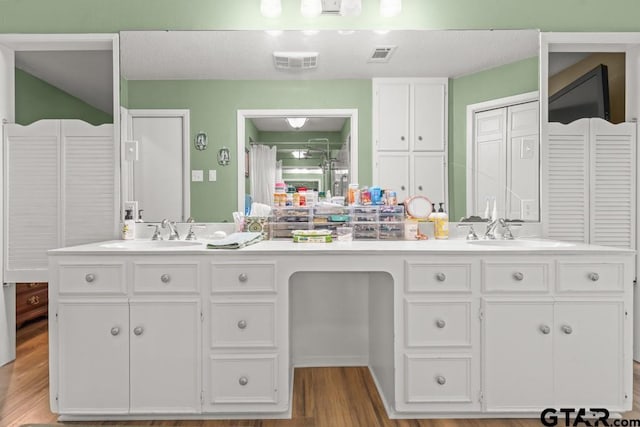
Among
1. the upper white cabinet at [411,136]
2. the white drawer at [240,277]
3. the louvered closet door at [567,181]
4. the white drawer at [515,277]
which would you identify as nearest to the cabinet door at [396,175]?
the upper white cabinet at [411,136]

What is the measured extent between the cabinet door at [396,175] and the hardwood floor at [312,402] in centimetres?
108

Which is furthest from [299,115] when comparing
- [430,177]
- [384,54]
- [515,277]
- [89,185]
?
[515,277]

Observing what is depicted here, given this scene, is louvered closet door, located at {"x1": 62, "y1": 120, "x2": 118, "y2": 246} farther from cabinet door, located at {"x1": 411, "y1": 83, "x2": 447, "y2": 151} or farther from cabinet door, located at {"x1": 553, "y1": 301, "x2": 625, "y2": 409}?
cabinet door, located at {"x1": 553, "y1": 301, "x2": 625, "y2": 409}

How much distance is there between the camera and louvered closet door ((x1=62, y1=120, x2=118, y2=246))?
Answer: 2.49 meters

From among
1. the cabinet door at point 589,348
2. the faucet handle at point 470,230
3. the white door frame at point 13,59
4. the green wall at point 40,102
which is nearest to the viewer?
the cabinet door at point 589,348

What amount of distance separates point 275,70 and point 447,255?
1447mm

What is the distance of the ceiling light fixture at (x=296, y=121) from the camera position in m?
2.42

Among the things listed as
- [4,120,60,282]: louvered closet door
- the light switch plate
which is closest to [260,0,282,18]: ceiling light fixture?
the light switch plate

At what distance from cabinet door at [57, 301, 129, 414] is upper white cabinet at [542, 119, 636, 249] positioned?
2396 millimetres

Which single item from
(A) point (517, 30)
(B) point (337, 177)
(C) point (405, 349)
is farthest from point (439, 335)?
(A) point (517, 30)

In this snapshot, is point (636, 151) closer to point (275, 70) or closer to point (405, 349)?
point (405, 349)

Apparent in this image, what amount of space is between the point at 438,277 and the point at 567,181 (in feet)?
4.14

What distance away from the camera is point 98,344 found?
1.83 metres

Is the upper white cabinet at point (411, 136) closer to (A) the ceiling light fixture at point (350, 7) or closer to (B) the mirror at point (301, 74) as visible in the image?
(B) the mirror at point (301, 74)
